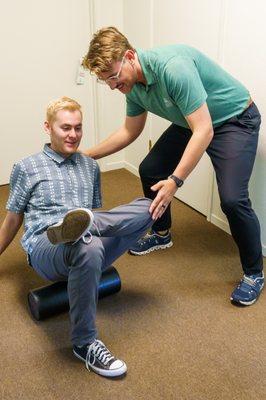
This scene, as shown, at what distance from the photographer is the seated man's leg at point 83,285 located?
133 cm

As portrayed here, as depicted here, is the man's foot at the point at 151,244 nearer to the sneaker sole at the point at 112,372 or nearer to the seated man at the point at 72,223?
the seated man at the point at 72,223

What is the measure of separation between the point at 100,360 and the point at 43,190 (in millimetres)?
690

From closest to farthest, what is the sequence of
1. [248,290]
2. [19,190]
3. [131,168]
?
[19,190]
[248,290]
[131,168]

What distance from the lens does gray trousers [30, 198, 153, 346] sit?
4.37 feet

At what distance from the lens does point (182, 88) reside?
1.52 metres

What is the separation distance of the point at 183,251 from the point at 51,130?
105cm

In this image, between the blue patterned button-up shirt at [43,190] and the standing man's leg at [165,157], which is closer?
the blue patterned button-up shirt at [43,190]

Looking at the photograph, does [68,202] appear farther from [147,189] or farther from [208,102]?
[208,102]

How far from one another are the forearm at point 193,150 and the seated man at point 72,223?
0.64ft

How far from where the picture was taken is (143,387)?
4.49 feet

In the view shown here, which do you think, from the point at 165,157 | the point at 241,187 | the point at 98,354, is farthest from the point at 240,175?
the point at 98,354

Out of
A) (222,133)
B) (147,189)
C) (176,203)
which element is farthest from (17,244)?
(222,133)

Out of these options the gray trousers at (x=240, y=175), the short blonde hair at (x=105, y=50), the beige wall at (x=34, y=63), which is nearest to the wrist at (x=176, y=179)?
the gray trousers at (x=240, y=175)

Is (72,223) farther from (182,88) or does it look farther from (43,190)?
(182,88)
